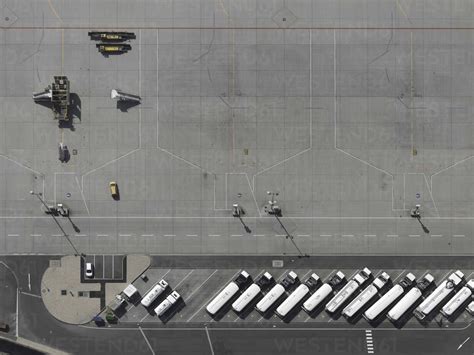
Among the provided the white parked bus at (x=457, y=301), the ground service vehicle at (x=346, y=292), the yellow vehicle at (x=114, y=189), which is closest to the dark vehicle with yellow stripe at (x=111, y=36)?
the yellow vehicle at (x=114, y=189)

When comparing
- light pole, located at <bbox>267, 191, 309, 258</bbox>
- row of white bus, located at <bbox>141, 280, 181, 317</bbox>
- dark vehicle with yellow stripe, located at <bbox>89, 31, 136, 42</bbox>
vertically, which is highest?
dark vehicle with yellow stripe, located at <bbox>89, 31, 136, 42</bbox>

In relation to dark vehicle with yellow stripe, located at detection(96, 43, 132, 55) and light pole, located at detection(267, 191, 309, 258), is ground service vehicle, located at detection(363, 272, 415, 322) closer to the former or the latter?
light pole, located at detection(267, 191, 309, 258)

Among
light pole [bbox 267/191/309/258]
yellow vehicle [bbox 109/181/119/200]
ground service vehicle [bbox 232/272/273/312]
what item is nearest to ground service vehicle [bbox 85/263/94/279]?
yellow vehicle [bbox 109/181/119/200]

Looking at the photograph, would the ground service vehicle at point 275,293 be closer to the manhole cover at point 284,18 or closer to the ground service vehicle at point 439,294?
the ground service vehicle at point 439,294

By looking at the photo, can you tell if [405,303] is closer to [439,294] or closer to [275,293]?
[439,294]

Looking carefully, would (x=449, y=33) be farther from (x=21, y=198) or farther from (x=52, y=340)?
(x=52, y=340)

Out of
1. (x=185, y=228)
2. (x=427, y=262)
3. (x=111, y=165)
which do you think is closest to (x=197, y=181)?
(x=185, y=228)
